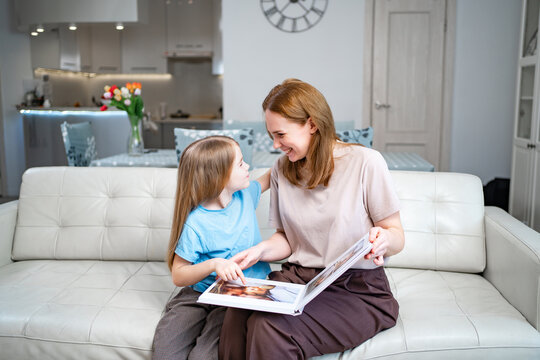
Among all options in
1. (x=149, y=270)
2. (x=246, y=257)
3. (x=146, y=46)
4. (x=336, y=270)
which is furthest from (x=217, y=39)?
(x=336, y=270)

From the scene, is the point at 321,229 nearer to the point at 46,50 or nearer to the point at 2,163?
the point at 2,163

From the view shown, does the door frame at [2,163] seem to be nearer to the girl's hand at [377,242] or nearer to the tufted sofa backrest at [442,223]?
the tufted sofa backrest at [442,223]

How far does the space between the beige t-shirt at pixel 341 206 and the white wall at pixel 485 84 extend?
409 cm

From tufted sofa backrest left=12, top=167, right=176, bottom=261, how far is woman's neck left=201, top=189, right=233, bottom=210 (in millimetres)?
608

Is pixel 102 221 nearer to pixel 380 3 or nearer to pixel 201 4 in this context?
pixel 380 3

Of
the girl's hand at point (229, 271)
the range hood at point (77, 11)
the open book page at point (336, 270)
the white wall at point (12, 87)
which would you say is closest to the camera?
the open book page at point (336, 270)

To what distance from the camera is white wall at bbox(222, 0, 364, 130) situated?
5.24m

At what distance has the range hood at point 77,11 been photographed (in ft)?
18.7

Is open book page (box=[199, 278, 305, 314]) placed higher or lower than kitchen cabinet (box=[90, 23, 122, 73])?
lower

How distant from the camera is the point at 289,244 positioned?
1710 mm

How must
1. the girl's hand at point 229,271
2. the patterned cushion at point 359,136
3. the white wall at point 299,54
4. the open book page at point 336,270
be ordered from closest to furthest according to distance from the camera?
1. the open book page at point 336,270
2. the girl's hand at point 229,271
3. the patterned cushion at point 359,136
4. the white wall at point 299,54

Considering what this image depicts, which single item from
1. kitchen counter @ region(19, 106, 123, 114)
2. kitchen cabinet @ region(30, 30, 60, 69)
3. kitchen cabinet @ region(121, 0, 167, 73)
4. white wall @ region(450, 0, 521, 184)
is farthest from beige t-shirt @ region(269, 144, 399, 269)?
kitchen cabinet @ region(121, 0, 167, 73)

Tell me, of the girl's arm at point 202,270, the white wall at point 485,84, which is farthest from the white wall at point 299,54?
the girl's arm at point 202,270

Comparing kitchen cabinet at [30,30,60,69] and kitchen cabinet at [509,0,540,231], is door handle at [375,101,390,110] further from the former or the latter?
kitchen cabinet at [30,30,60,69]
